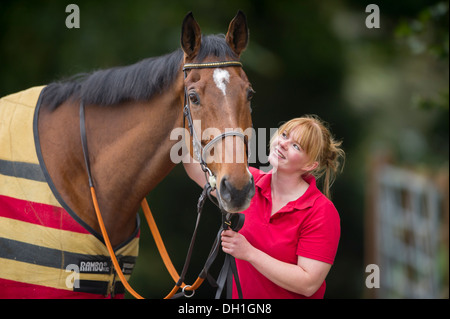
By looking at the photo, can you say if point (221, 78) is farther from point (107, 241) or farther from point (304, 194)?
point (107, 241)

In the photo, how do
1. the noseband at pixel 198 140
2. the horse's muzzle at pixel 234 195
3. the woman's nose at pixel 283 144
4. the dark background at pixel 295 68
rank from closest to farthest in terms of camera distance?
1. the horse's muzzle at pixel 234 195
2. the noseband at pixel 198 140
3. the woman's nose at pixel 283 144
4. the dark background at pixel 295 68

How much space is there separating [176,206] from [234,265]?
193 inches

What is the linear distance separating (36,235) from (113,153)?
0.54 meters

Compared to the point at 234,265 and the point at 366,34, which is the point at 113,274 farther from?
the point at 366,34

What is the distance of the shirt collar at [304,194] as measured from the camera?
2.22m

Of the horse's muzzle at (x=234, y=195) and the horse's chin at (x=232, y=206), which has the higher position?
the horse's muzzle at (x=234, y=195)

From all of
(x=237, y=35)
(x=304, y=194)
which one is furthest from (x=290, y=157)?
(x=237, y=35)

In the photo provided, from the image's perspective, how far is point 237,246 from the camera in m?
2.10

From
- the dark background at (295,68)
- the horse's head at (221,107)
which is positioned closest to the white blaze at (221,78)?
the horse's head at (221,107)

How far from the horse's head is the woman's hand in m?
0.13

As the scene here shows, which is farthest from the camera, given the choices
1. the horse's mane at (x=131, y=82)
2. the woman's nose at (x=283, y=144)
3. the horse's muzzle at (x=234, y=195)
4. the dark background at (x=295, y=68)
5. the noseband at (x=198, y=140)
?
the dark background at (x=295, y=68)

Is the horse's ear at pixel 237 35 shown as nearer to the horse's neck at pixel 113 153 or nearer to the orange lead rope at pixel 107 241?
the horse's neck at pixel 113 153

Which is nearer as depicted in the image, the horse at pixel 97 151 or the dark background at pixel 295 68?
the horse at pixel 97 151

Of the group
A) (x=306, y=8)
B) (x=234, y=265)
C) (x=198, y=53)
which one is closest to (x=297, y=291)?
(x=234, y=265)
